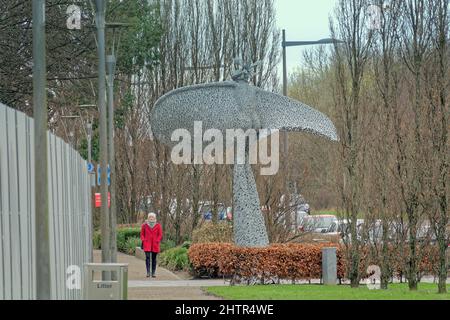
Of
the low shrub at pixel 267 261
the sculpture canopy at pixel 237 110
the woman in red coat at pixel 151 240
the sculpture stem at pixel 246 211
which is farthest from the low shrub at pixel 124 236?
the low shrub at pixel 267 261

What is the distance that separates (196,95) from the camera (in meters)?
Answer: 33.7

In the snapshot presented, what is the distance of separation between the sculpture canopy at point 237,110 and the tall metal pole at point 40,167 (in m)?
19.5

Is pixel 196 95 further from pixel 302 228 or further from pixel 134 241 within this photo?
pixel 134 241

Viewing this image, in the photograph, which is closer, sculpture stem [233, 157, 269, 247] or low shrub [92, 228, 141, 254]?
sculpture stem [233, 157, 269, 247]

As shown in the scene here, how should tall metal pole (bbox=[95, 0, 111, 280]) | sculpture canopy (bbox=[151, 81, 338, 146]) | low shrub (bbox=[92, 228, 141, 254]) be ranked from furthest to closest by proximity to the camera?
low shrub (bbox=[92, 228, 141, 254]) < sculpture canopy (bbox=[151, 81, 338, 146]) < tall metal pole (bbox=[95, 0, 111, 280])

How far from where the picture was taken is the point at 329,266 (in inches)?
1214

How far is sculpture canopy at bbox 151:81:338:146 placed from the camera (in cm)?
3341

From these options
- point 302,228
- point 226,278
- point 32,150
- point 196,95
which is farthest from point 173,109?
point 32,150

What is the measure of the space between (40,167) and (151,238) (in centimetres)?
2000

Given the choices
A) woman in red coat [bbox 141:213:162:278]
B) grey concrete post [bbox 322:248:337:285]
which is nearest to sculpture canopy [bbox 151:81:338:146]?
woman in red coat [bbox 141:213:162:278]

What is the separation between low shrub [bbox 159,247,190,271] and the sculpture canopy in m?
4.58

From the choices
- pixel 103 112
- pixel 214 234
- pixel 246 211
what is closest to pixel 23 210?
pixel 103 112

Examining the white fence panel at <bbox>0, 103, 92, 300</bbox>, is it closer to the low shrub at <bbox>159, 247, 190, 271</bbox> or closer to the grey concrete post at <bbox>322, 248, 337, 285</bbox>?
the grey concrete post at <bbox>322, 248, 337, 285</bbox>

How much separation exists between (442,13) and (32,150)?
1387cm
